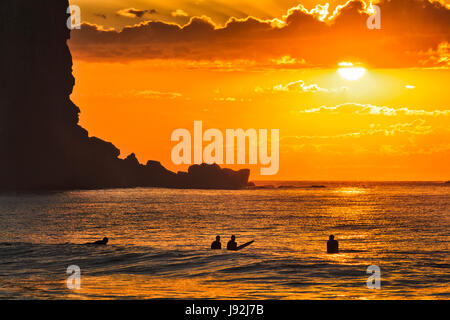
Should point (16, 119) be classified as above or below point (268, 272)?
above

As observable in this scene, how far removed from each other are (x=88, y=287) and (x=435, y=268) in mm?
22411

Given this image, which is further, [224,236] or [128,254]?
[224,236]

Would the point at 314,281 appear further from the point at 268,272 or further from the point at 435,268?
the point at 435,268

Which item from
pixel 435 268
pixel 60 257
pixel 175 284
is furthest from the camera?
pixel 60 257

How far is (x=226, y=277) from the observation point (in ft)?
104

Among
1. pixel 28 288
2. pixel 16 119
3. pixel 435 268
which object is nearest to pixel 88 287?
pixel 28 288
